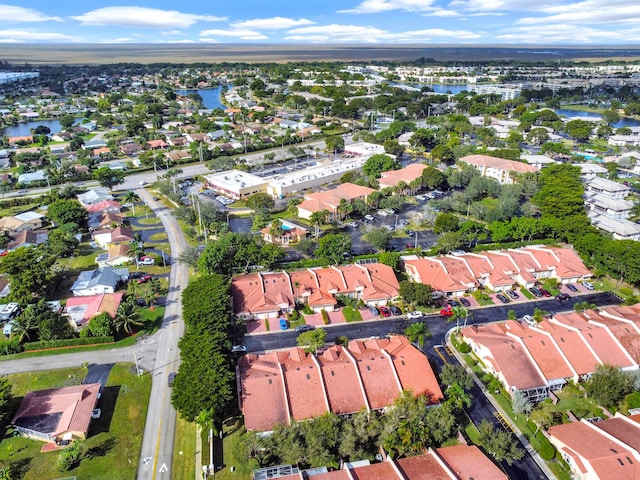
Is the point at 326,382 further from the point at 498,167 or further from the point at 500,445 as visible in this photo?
the point at 498,167

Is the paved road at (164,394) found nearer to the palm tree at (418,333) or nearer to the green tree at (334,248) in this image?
the green tree at (334,248)

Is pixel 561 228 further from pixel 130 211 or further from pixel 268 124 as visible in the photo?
pixel 268 124

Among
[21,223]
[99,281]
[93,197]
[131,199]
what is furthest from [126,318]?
[93,197]

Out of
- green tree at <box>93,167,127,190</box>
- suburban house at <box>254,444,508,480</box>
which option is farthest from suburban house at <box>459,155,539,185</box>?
green tree at <box>93,167,127,190</box>

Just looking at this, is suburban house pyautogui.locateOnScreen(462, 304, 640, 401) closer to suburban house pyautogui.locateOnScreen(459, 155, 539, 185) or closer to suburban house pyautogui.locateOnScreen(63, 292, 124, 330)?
suburban house pyautogui.locateOnScreen(63, 292, 124, 330)

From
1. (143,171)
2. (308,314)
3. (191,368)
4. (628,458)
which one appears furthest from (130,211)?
(628,458)

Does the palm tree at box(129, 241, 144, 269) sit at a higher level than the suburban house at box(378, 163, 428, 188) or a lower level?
lower
